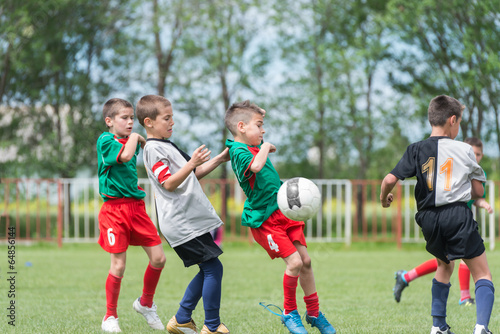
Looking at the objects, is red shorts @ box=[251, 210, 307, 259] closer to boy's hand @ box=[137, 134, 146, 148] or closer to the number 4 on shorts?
the number 4 on shorts

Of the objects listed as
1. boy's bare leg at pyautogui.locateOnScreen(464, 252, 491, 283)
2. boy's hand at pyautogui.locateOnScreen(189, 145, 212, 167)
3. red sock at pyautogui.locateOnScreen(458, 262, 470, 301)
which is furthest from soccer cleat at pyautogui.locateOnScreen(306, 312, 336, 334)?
red sock at pyautogui.locateOnScreen(458, 262, 470, 301)

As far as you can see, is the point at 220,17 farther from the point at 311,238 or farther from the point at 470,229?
the point at 470,229

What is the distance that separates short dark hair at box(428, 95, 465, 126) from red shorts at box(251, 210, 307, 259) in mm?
1192

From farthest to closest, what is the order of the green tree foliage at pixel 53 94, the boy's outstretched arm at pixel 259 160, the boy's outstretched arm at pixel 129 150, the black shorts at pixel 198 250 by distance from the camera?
1. the green tree foliage at pixel 53 94
2. the boy's outstretched arm at pixel 129 150
3. the black shorts at pixel 198 250
4. the boy's outstretched arm at pixel 259 160

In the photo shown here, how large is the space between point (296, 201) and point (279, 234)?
0.95ft

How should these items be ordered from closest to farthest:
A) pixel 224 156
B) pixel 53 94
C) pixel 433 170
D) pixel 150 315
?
1. pixel 433 170
2. pixel 224 156
3. pixel 150 315
4. pixel 53 94

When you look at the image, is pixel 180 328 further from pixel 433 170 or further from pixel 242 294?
pixel 242 294

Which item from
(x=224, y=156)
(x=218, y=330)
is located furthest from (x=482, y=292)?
(x=224, y=156)

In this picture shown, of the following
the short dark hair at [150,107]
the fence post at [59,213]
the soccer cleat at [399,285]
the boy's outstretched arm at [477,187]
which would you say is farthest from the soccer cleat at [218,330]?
the fence post at [59,213]

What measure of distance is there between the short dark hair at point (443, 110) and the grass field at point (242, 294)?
5.03 feet

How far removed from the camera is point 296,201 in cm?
422

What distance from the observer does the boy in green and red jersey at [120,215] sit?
15.4 ft

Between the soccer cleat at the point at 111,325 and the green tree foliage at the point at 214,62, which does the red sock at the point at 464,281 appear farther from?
the green tree foliage at the point at 214,62

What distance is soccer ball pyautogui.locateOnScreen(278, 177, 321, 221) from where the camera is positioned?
4219 mm
